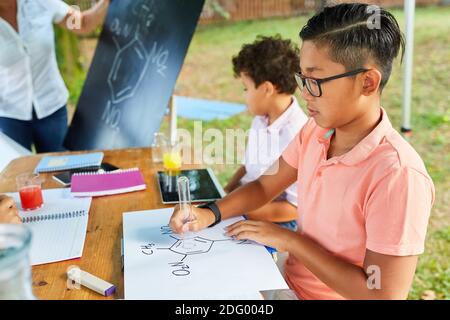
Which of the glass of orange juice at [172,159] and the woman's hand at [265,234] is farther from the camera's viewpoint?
the glass of orange juice at [172,159]

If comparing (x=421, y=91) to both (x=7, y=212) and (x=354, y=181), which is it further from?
(x=7, y=212)

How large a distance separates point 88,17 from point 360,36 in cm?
176

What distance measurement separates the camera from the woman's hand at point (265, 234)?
3.55ft

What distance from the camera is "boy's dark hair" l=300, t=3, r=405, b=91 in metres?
1.00

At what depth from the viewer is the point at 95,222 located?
127cm

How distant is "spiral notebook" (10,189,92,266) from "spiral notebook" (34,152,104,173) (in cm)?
21

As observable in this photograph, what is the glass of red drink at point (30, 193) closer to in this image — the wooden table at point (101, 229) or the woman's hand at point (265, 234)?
the wooden table at point (101, 229)

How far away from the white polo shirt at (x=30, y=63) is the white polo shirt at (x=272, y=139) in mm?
1132

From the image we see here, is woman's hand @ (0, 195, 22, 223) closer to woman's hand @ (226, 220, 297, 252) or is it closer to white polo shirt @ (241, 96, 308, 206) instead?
woman's hand @ (226, 220, 297, 252)

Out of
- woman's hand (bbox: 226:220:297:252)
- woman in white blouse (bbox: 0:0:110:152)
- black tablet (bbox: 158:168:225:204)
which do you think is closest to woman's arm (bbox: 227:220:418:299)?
woman's hand (bbox: 226:220:297:252)

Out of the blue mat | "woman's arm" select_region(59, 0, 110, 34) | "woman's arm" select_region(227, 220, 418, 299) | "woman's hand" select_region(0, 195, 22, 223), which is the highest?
"woman's arm" select_region(59, 0, 110, 34)

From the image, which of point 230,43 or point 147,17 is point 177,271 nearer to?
point 147,17

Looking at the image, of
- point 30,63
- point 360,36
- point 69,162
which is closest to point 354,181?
point 360,36

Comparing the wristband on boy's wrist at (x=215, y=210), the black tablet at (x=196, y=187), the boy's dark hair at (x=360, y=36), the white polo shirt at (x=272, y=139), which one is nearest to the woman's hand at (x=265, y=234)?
the wristband on boy's wrist at (x=215, y=210)
